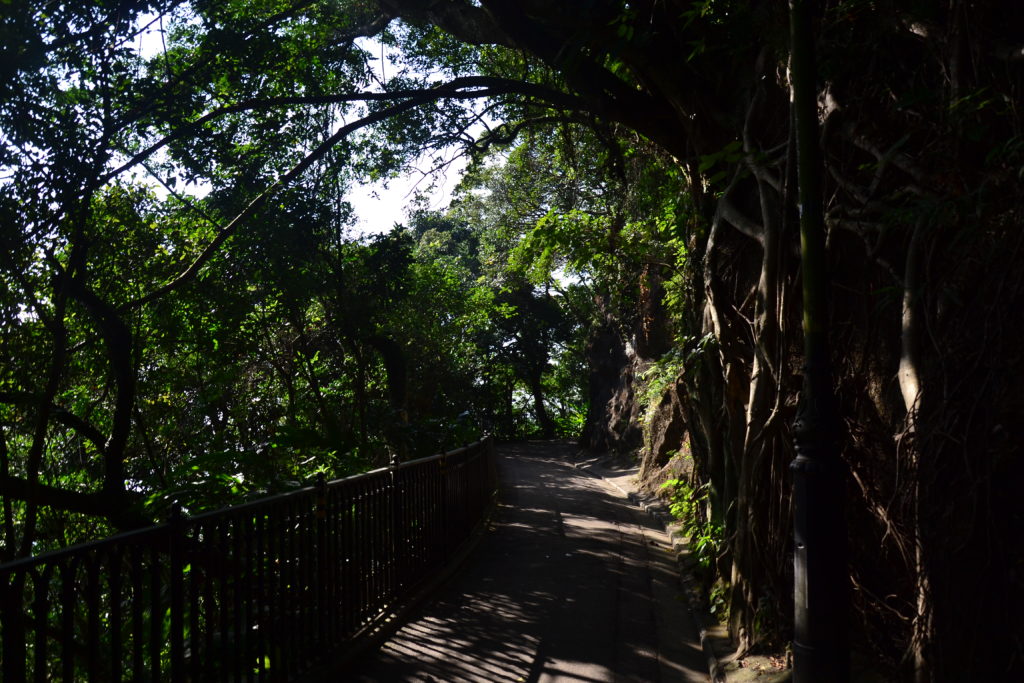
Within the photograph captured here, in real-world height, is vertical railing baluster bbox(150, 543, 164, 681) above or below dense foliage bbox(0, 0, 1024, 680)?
below

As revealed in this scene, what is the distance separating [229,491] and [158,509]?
0.91 metres

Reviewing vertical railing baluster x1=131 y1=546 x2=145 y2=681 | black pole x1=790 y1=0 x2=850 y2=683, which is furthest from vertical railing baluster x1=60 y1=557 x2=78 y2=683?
black pole x1=790 y1=0 x2=850 y2=683

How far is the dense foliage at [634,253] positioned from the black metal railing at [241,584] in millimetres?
1104

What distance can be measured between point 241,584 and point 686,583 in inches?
192

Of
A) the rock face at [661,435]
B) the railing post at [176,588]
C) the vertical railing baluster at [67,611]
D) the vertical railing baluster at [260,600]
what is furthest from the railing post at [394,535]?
the rock face at [661,435]

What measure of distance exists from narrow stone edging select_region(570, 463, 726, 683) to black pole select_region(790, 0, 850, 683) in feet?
5.56

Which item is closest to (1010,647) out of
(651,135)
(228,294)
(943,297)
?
(943,297)

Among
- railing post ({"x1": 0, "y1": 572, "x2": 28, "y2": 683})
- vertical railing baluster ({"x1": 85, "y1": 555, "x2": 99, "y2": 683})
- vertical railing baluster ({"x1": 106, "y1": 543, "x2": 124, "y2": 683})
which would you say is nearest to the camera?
railing post ({"x1": 0, "y1": 572, "x2": 28, "y2": 683})

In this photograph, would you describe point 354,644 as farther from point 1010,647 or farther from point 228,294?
point 228,294

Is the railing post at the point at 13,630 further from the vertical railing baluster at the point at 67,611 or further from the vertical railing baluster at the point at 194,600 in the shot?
the vertical railing baluster at the point at 194,600

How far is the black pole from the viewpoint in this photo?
360 cm

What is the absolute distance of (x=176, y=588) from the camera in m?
3.87

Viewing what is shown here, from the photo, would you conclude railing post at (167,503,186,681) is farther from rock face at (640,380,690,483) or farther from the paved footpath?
rock face at (640,380,690,483)

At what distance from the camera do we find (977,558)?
154 inches
